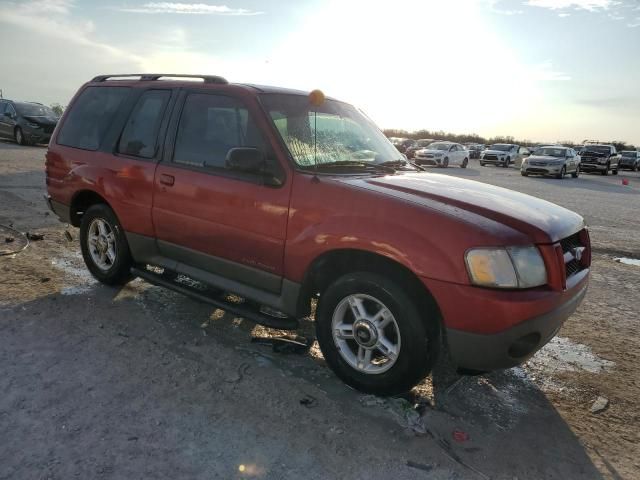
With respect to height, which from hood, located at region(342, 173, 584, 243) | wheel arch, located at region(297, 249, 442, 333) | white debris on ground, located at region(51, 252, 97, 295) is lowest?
white debris on ground, located at region(51, 252, 97, 295)

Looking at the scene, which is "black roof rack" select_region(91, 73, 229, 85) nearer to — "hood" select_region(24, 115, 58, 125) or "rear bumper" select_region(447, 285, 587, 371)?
"rear bumper" select_region(447, 285, 587, 371)

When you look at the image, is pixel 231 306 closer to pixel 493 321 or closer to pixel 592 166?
pixel 493 321

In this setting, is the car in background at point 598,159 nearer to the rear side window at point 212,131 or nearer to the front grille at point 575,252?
the front grille at point 575,252

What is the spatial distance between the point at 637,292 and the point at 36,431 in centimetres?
581

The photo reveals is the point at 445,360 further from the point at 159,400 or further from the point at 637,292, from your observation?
the point at 637,292

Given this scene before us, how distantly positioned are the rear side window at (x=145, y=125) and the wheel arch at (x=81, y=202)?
631 millimetres

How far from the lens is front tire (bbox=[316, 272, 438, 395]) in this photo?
9.36 ft

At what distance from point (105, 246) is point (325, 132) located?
2.45 m

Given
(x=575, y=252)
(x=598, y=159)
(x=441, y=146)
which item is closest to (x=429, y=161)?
(x=441, y=146)

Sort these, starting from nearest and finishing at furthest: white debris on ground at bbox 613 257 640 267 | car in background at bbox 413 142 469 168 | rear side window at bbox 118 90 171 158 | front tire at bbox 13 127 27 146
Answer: rear side window at bbox 118 90 171 158 → white debris on ground at bbox 613 257 640 267 → front tire at bbox 13 127 27 146 → car in background at bbox 413 142 469 168

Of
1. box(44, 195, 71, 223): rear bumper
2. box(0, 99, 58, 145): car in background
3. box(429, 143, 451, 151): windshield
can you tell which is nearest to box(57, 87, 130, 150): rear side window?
box(44, 195, 71, 223): rear bumper

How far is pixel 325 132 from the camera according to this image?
12.4 ft

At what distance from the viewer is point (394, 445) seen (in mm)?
2645

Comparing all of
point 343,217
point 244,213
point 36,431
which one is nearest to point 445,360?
point 343,217
